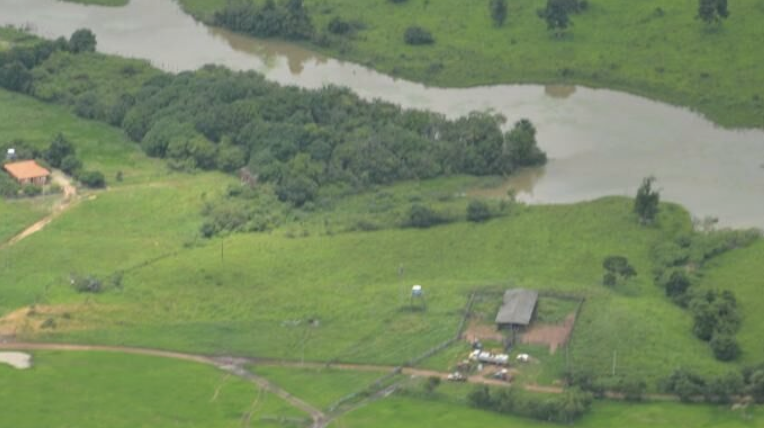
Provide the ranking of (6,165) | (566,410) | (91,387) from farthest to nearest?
(6,165) < (91,387) < (566,410)

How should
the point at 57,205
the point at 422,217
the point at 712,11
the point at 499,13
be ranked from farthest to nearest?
the point at 499,13 < the point at 712,11 < the point at 57,205 < the point at 422,217

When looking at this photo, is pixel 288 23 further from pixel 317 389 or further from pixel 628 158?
pixel 317 389

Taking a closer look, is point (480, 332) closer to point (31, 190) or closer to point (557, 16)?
point (31, 190)

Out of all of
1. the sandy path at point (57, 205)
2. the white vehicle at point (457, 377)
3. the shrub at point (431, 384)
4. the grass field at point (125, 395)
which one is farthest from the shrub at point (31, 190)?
the white vehicle at point (457, 377)

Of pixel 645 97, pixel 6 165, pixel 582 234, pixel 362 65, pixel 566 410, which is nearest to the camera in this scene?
pixel 566 410

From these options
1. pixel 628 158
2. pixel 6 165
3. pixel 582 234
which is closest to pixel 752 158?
pixel 628 158

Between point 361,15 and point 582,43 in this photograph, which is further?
point 361,15

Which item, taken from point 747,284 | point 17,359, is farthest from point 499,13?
point 17,359
